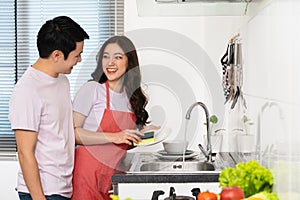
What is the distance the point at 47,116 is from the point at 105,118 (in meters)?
0.43

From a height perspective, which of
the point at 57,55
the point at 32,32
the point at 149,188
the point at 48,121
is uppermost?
the point at 32,32

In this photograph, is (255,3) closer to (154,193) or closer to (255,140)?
(255,140)

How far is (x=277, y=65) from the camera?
159 centimetres

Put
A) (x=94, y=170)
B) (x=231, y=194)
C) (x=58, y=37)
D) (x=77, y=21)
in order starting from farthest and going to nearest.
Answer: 1. (x=77, y=21)
2. (x=94, y=170)
3. (x=58, y=37)
4. (x=231, y=194)

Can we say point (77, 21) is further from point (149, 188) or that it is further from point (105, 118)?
point (149, 188)

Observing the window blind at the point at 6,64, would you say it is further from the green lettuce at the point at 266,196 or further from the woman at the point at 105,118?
the green lettuce at the point at 266,196

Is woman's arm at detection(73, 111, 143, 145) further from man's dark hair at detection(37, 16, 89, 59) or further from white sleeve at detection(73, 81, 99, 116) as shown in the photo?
man's dark hair at detection(37, 16, 89, 59)

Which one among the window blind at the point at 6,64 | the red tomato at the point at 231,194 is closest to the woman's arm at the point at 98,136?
the window blind at the point at 6,64

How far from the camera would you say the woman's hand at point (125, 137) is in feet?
8.39

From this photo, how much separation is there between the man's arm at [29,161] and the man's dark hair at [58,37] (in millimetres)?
336

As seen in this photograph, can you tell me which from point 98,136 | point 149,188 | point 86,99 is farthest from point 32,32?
point 149,188

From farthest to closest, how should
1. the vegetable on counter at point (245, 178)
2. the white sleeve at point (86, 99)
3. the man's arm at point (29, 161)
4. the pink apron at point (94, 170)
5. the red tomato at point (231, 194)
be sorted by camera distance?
1. the white sleeve at point (86, 99)
2. the pink apron at point (94, 170)
3. the man's arm at point (29, 161)
4. the vegetable on counter at point (245, 178)
5. the red tomato at point (231, 194)

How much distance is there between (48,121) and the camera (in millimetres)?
2270

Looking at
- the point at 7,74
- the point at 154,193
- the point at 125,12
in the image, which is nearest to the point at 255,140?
the point at 154,193
